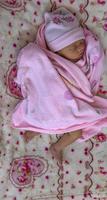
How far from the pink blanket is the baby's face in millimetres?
19

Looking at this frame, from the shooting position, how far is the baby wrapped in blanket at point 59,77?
1.50m

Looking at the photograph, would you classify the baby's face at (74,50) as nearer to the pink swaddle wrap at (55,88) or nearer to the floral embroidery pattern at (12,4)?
the pink swaddle wrap at (55,88)

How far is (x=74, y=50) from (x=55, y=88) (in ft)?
0.49

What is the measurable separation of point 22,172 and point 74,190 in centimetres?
23

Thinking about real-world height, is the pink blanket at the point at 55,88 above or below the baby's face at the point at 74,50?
below

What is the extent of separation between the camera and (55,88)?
1.51m

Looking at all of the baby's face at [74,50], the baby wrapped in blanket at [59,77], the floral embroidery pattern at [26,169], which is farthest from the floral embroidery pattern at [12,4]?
the floral embroidery pattern at [26,169]

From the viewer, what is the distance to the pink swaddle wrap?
1508mm

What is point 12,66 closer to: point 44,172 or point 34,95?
point 34,95

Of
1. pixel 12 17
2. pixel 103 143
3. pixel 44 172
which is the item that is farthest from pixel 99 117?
pixel 12 17

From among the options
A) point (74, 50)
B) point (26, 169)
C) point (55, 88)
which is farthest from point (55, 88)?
point (26, 169)

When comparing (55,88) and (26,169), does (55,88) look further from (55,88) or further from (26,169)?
(26,169)

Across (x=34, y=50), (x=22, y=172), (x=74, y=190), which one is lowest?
(x=74, y=190)

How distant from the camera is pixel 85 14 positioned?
1617mm
